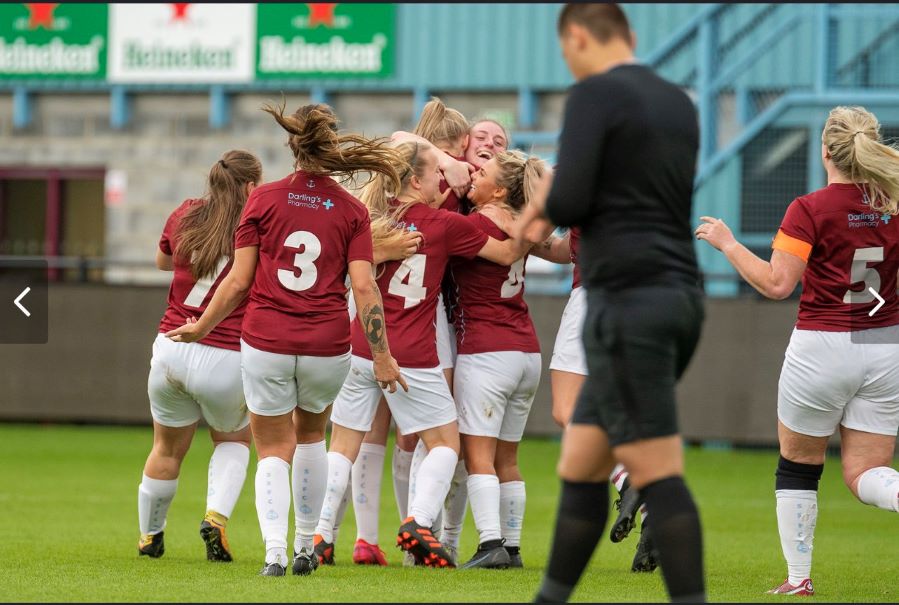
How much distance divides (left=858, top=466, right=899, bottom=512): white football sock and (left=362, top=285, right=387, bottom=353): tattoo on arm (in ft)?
6.67

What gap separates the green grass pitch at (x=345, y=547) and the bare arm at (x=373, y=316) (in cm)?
88

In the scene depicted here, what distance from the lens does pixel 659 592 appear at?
18.8ft

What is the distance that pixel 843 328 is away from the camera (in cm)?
577

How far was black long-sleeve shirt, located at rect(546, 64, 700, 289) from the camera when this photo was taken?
4070mm

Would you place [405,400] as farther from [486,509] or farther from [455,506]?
[455,506]

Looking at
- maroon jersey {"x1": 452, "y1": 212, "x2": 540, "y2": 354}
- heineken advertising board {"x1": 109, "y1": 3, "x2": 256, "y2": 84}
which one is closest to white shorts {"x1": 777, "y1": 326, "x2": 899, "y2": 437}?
maroon jersey {"x1": 452, "y1": 212, "x2": 540, "y2": 354}

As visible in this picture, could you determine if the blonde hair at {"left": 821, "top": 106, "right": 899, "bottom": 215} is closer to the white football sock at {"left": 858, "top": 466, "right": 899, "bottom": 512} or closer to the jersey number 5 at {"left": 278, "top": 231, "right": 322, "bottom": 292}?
the white football sock at {"left": 858, "top": 466, "right": 899, "bottom": 512}

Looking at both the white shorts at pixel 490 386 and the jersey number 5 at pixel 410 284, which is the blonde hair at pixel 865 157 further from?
the jersey number 5 at pixel 410 284

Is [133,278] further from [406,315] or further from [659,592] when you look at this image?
[659,592]

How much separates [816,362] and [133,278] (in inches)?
540

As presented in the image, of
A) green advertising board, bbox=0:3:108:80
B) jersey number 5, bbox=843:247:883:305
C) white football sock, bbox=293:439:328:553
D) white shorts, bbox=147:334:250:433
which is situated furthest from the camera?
green advertising board, bbox=0:3:108:80

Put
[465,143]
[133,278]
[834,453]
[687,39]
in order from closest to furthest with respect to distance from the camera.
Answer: [465,143], [834,453], [687,39], [133,278]

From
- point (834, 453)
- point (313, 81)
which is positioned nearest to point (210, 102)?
point (313, 81)

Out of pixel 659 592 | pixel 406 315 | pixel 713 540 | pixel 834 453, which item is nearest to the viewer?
pixel 659 592
